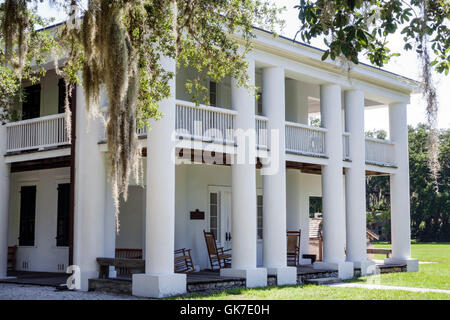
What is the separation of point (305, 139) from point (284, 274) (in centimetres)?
367

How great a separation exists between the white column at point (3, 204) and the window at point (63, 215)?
1.72 m

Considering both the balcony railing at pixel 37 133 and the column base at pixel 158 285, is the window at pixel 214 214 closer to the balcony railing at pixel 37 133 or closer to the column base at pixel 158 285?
the balcony railing at pixel 37 133

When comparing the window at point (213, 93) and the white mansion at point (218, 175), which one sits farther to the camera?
the window at point (213, 93)

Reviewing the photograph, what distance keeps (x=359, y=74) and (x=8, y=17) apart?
10.5m

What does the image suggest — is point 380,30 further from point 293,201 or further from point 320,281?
point 293,201

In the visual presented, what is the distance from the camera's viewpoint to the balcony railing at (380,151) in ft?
59.4

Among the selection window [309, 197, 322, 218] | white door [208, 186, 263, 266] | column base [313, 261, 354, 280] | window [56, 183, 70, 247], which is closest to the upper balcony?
window [56, 183, 70, 247]

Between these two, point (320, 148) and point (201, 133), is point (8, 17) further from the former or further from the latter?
point (320, 148)

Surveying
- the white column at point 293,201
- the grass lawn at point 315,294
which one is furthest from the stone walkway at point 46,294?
the white column at point 293,201

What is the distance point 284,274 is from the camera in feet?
47.3

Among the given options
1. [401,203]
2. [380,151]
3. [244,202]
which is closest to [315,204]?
[401,203]

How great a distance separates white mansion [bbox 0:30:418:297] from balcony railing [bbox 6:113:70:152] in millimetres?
33

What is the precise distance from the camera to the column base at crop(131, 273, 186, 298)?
1154 cm
